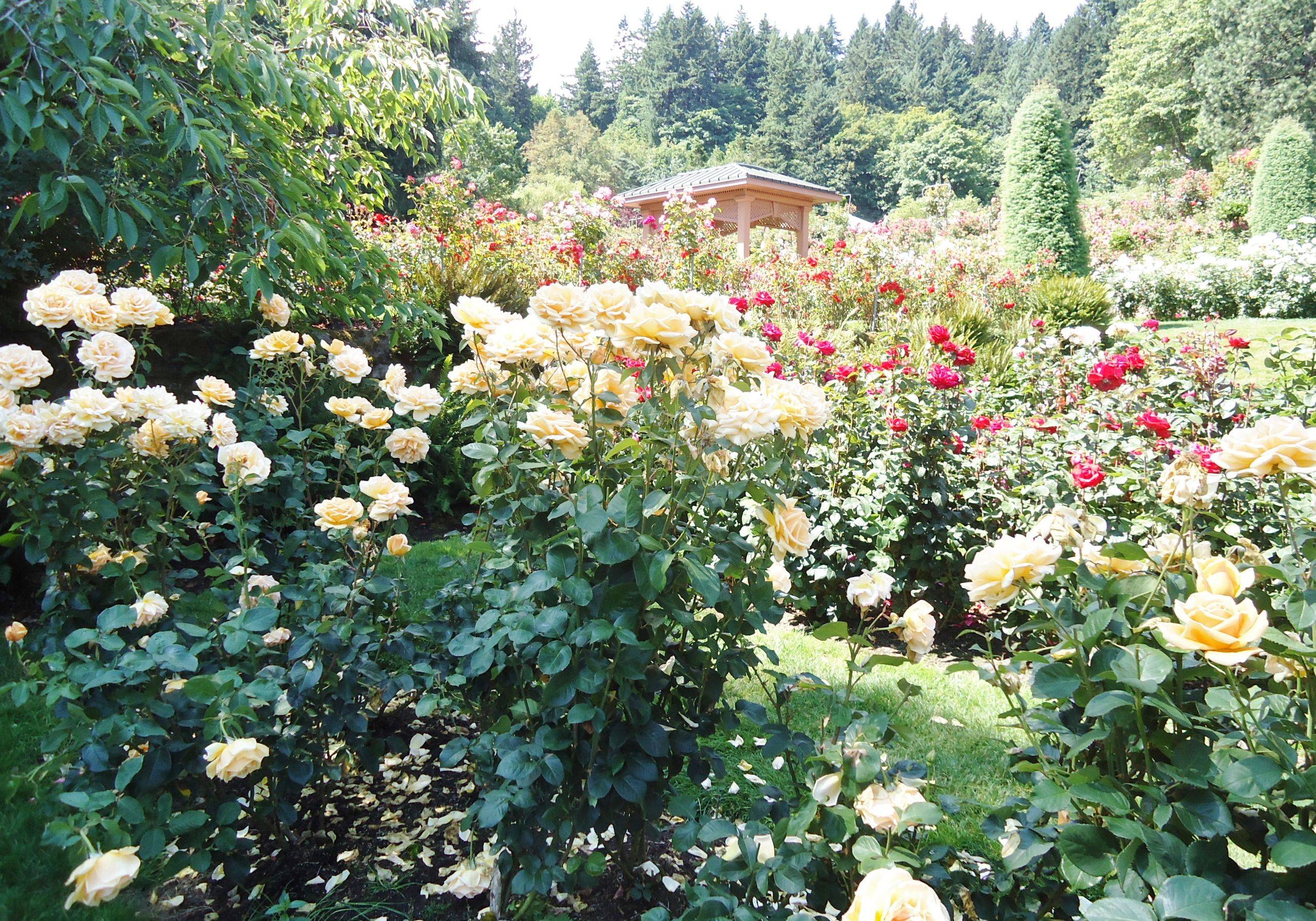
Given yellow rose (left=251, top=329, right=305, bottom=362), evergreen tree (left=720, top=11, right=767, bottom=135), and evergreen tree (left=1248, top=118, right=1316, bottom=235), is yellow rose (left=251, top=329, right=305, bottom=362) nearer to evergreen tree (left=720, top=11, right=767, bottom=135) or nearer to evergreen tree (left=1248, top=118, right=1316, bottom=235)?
evergreen tree (left=1248, top=118, right=1316, bottom=235)

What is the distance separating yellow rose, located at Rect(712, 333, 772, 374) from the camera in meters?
1.24

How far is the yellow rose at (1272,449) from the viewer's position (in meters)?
0.89

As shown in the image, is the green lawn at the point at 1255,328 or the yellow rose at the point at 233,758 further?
the green lawn at the point at 1255,328

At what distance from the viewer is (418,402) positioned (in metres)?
1.72

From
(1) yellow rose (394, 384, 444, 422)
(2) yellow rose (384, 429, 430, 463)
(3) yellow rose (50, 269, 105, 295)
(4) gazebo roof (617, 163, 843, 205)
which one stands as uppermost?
(4) gazebo roof (617, 163, 843, 205)

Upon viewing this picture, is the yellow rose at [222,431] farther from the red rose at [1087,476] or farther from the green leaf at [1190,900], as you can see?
the red rose at [1087,476]

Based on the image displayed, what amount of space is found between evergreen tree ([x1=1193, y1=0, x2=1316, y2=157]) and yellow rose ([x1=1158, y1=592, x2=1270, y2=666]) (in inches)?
1116

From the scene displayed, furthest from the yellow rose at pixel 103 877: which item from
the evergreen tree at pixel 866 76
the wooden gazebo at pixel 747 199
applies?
the evergreen tree at pixel 866 76

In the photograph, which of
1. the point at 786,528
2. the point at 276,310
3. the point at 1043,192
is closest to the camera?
the point at 786,528

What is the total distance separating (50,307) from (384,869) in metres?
1.39

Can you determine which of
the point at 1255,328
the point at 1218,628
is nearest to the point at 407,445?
the point at 1218,628

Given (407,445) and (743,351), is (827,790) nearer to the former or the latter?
(743,351)

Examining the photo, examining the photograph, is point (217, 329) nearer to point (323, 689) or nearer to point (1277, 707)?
point (323, 689)

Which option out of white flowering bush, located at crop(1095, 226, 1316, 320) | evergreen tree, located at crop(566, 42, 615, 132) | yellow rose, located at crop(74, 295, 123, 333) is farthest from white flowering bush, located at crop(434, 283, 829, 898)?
evergreen tree, located at crop(566, 42, 615, 132)
